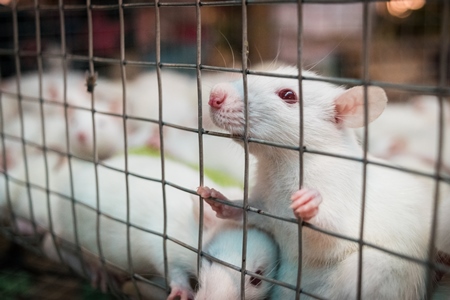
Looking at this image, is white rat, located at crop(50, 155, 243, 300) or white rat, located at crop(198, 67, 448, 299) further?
white rat, located at crop(50, 155, 243, 300)

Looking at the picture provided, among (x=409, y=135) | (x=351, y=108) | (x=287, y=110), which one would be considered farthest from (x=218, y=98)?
(x=409, y=135)

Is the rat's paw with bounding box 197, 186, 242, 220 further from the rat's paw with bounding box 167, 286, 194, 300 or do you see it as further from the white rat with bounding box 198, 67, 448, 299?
the rat's paw with bounding box 167, 286, 194, 300

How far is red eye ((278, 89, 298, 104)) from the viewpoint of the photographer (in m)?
0.87

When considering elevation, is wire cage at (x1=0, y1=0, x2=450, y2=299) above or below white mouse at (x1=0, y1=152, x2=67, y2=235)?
above

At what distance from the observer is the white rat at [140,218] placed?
3.56 ft

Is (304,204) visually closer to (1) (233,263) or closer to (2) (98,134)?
(1) (233,263)

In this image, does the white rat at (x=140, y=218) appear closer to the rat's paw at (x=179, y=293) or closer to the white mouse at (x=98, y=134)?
the rat's paw at (x=179, y=293)

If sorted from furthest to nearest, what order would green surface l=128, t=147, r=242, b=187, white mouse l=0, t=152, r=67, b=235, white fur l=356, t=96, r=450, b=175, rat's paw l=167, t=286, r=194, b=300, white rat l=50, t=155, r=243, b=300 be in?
1. white fur l=356, t=96, r=450, b=175
2. white mouse l=0, t=152, r=67, b=235
3. green surface l=128, t=147, r=242, b=187
4. white rat l=50, t=155, r=243, b=300
5. rat's paw l=167, t=286, r=194, b=300

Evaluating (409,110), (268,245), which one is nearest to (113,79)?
(409,110)

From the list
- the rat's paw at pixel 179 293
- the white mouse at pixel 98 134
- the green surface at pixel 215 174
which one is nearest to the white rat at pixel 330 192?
the rat's paw at pixel 179 293

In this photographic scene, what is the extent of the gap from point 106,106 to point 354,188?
1298 millimetres

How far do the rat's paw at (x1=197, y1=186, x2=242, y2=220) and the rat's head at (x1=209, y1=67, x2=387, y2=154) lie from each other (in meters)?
0.10

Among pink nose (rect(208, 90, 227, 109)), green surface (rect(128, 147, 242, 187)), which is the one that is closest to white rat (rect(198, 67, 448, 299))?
pink nose (rect(208, 90, 227, 109))

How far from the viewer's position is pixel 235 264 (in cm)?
91
